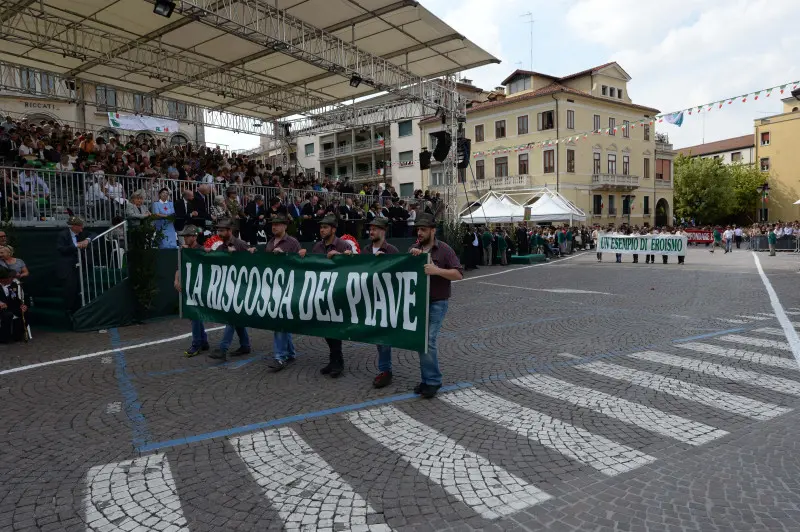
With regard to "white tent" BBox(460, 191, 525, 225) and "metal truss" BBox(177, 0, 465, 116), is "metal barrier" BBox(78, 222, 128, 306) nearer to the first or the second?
"metal truss" BBox(177, 0, 465, 116)

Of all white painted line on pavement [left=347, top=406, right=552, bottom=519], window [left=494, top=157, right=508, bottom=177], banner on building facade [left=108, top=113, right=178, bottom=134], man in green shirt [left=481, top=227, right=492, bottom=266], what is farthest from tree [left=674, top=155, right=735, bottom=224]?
white painted line on pavement [left=347, top=406, right=552, bottom=519]

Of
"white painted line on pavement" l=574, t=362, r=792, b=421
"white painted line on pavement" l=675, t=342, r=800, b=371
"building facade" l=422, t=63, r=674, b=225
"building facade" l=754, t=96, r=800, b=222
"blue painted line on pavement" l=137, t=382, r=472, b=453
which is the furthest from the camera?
"building facade" l=754, t=96, r=800, b=222

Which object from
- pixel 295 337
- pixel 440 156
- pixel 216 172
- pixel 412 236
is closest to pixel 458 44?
pixel 440 156

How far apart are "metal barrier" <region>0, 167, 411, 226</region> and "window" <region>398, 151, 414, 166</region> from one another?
44.8m

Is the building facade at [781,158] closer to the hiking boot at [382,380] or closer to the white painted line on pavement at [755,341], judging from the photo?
the white painted line on pavement at [755,341]

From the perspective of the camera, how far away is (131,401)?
5707 millimetres

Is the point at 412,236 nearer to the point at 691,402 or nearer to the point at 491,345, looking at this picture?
the point at 491,345

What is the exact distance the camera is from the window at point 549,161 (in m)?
48.7

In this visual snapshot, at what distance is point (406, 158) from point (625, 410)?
54666 mm

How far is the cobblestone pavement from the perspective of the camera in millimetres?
3438

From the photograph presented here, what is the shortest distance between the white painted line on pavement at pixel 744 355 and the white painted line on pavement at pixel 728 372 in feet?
1.86

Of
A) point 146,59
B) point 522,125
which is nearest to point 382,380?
point 146,59

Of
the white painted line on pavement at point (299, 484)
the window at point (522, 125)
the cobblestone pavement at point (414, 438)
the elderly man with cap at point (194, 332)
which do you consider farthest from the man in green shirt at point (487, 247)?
the window at point (522, 125)

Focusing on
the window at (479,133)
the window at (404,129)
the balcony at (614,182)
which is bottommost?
the balcony at (614,182)
